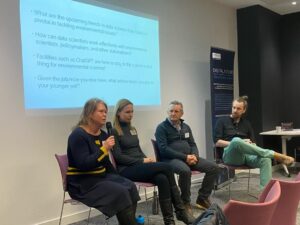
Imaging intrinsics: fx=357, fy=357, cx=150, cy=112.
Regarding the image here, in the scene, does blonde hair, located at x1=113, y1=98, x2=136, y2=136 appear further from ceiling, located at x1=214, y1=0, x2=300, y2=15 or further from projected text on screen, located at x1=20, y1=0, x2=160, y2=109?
ceiling, located at x1=214, y1=0, x2=300, y2=15

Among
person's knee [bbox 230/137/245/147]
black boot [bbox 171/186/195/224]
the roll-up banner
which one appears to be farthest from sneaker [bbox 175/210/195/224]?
the roll-up banner

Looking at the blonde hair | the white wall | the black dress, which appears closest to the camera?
the black dress

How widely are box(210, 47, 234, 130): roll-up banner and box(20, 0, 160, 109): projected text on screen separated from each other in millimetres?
945

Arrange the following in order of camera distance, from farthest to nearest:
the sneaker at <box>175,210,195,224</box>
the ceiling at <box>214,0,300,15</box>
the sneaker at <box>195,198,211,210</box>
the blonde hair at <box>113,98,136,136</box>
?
the ceiling at <box>214,0,300,15</box> < the sneaker at <box>195,198,211,210</box> < the blonde hair at <box>113,98,136,136</box> < the sneaker at <box>175,210,195,224</box>

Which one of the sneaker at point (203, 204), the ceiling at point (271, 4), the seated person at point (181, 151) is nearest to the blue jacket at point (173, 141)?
the seated person at point (181, 151)

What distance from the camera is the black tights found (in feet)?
9.89

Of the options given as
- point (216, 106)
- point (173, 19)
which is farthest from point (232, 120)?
point (173, 19)

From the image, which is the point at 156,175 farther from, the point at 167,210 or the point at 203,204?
the point at 203,204

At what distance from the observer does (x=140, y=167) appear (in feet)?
10.2

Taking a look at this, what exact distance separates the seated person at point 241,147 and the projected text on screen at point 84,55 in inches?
34.4

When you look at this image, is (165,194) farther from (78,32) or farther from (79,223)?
(78,32)

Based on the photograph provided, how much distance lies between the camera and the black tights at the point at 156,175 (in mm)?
3014

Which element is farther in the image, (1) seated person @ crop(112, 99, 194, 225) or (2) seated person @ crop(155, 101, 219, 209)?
(2) seated person @ crop(155, 101, 219, 209)

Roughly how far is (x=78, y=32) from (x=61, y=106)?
2.44ft
